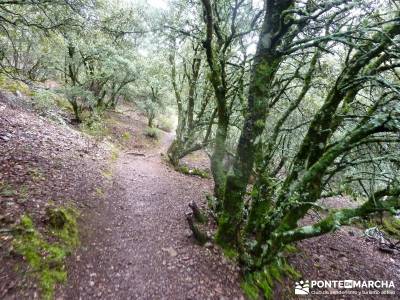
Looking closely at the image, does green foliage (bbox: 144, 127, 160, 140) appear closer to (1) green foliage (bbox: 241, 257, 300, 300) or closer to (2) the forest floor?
(2) the forest floor

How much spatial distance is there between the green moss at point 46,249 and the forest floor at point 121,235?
12cm

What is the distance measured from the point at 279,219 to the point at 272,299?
157 cm

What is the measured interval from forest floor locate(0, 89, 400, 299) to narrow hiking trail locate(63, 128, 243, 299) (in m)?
0.02

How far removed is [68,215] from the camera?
5566 millimetres

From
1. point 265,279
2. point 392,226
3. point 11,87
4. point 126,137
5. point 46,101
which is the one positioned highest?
point 46,101

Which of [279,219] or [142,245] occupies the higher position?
[279,219]

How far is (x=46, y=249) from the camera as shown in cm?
454

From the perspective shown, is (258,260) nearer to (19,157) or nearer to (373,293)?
(373,293)

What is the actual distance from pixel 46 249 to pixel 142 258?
177 cm

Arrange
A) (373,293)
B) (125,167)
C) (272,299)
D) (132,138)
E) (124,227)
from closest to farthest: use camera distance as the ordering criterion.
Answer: (272,299) < (124,227) < (373,293) < (125,167) < (132,138)

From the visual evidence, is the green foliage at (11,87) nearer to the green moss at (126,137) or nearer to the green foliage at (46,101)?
the green foliage at (46,101)

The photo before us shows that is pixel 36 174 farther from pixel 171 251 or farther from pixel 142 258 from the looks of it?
pixel 171 251

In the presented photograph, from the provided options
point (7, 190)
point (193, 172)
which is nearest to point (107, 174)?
point (7, 190)

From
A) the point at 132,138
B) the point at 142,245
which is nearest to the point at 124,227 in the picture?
the point at 142,245
